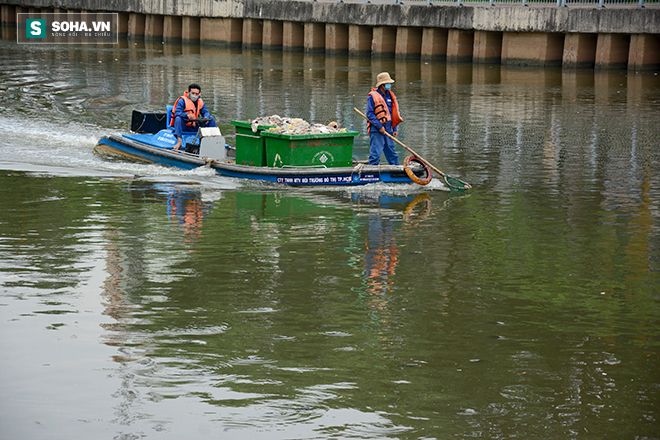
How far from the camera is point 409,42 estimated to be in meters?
36.9

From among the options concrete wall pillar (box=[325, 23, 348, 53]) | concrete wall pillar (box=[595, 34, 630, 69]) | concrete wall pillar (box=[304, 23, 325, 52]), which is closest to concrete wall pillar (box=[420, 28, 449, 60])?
concrete wall pillar (box=[325, 23, 348, 53])

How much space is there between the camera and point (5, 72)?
3108cm

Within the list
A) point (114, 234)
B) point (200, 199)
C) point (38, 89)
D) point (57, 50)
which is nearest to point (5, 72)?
point (38, 89)

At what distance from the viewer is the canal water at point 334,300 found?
235 inches

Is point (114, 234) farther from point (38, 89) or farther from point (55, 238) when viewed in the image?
point (38, 89)

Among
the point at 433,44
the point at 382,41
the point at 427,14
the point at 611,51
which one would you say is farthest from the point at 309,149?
the point at 382,41

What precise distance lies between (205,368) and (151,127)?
11229mm

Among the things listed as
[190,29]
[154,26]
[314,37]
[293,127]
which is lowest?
[293,127]

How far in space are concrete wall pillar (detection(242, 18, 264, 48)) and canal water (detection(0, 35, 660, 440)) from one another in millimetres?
24982

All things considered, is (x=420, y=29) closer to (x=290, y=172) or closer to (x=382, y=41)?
(x=382, y=41)

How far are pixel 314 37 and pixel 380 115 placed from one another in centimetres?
2603

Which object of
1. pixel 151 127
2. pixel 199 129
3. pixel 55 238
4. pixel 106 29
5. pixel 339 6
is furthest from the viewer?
pixel 106 29

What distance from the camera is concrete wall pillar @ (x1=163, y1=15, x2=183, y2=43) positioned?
45.0 metres

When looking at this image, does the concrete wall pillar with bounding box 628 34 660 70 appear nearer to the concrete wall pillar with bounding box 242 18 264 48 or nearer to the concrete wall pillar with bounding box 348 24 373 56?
the concrete wall pillar with bounding box 348 24 373 56
